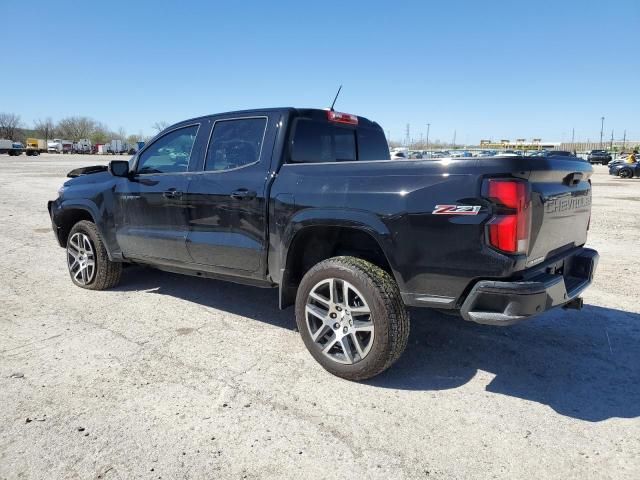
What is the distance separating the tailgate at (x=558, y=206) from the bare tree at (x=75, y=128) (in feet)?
463

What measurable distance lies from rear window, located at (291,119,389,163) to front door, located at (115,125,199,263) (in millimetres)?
1116

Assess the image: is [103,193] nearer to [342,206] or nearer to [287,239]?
[287,239]

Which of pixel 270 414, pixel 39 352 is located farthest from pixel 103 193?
pixel 270 414

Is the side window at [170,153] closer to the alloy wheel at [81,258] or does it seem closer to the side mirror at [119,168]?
the side mirror at [119,168]

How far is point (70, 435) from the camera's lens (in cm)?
273

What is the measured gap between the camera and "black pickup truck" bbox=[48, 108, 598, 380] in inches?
111

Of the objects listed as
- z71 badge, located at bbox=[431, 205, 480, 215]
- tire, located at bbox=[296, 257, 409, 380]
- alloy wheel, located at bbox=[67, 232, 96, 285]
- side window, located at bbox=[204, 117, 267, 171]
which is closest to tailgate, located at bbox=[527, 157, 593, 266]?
z71 badge, located at bbox=[431, 205, 480, 215]

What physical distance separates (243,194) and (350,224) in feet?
3.50

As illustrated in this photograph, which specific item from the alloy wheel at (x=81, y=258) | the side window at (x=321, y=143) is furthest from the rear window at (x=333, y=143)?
the alloy wheel at (x=81, y=258)

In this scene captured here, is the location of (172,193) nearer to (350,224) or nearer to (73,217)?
(350,224)

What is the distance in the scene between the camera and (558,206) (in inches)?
125

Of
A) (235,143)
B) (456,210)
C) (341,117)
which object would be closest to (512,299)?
(456,210)

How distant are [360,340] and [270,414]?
795 mm

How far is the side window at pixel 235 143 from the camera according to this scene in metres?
4.05
